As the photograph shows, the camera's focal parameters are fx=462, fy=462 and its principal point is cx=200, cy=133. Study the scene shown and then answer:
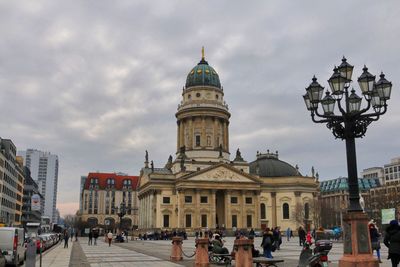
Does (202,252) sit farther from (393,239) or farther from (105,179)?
(105,179)

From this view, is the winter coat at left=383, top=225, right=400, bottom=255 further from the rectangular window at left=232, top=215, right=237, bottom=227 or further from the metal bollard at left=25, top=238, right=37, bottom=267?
the rectangular window at left=232, top=215, right=237, bottom=227

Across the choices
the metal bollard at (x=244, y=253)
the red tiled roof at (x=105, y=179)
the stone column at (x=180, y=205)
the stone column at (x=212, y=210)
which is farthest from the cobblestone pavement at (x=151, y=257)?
the red tiled roof at (x=105, y=179)

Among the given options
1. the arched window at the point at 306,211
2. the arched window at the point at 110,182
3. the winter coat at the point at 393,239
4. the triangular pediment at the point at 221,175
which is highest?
the arched window at the point at 110,182

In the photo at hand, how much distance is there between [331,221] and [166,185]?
43.8 meters

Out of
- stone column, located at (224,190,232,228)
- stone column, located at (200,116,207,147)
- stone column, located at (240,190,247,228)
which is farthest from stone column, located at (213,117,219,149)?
stone column, located at (240,190,247,228)

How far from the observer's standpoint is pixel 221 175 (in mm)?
88375

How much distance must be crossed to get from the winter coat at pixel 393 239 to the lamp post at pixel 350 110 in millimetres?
727

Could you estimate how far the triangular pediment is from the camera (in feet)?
284

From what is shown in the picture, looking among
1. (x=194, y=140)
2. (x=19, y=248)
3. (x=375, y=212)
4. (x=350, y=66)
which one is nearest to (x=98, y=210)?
(x=194, y=140)

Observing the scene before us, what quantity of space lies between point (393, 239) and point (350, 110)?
4534 mm

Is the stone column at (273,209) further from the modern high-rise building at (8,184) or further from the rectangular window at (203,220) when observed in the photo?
the modern high-rise building at (8,184)

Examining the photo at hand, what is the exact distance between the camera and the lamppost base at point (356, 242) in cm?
1398

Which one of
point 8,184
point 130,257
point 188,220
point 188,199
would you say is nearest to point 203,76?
point 188,199

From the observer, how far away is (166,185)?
88188 mm
